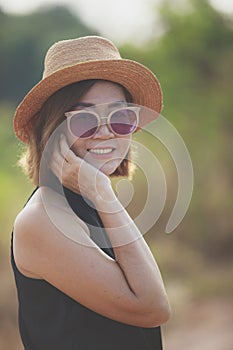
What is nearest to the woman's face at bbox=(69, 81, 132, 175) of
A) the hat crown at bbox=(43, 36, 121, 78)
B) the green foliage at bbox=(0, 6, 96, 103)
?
the hat crown at bbox=(43, 36, 121, 78)

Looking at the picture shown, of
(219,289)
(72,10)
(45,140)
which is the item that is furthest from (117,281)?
(72,10)

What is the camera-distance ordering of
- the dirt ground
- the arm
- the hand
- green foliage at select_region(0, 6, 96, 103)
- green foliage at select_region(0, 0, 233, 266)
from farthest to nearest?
green foliage at select_region(0, 6, 96, 103)
green foliage at select_region(0, 0, 233, 266)
the dirt ground
the hand
the arm

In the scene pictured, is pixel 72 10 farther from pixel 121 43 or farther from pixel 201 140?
pixel 201 140

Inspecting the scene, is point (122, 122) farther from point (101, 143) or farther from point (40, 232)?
point (40, 232)

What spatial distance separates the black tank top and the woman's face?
0.18m

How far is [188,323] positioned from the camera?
7441 mm

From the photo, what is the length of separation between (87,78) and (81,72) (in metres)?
0.03

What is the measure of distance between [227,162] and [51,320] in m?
9.15

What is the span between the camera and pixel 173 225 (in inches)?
87.7

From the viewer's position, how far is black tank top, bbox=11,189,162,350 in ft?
5.86

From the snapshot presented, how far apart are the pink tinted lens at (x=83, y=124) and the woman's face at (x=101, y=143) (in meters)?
0.01

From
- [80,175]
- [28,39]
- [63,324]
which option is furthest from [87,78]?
[28,39]

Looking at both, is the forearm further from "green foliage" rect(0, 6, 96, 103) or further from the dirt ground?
"green foliage" rect(0, 6, 96, 103)

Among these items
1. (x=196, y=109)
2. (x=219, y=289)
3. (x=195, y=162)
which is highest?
(x=196, y=109)
